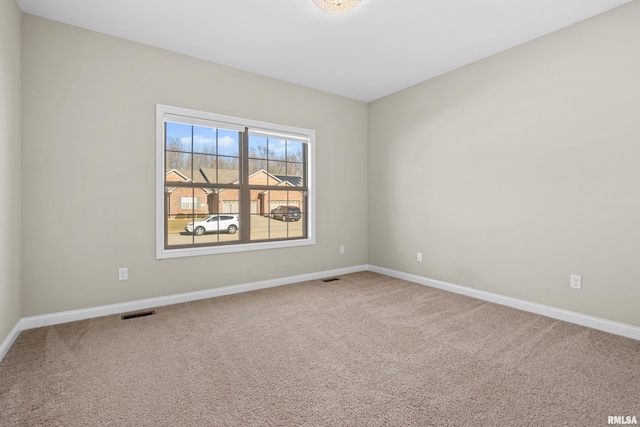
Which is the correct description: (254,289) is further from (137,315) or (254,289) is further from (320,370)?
(320,370)

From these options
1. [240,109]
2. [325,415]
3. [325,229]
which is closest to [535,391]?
[325,415]

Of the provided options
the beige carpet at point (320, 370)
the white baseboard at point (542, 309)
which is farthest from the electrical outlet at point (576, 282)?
the beige carpet at point (320, 370)

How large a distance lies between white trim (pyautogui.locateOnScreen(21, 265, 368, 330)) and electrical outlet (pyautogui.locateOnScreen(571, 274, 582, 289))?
2897 millimetres

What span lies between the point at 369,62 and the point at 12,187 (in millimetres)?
3634

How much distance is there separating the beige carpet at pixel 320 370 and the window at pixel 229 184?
1.01 metres

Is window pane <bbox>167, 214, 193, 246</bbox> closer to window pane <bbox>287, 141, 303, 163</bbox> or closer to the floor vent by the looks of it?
the floor vent

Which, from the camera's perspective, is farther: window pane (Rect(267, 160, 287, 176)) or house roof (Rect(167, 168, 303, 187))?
window pane (Rect(267, 160, 287, 176))

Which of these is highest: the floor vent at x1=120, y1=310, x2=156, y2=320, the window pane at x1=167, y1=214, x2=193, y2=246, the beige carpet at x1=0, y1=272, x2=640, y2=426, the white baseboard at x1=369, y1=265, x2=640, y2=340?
the window pane at x1=167, y1=214, x2=193, y2=246

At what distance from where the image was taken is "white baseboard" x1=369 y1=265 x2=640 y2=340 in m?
2.59

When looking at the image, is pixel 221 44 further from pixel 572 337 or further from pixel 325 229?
pixel 572 337

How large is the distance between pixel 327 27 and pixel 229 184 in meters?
2.08

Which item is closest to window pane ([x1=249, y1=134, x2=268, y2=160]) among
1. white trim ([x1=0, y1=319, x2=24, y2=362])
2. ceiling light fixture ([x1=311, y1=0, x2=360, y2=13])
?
ceiling light fixture ([x1=311, y1=0, x2=360, y2=13])

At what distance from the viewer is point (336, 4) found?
2355 mm

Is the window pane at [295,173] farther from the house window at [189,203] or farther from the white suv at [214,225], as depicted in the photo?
the house window at [189,203]
